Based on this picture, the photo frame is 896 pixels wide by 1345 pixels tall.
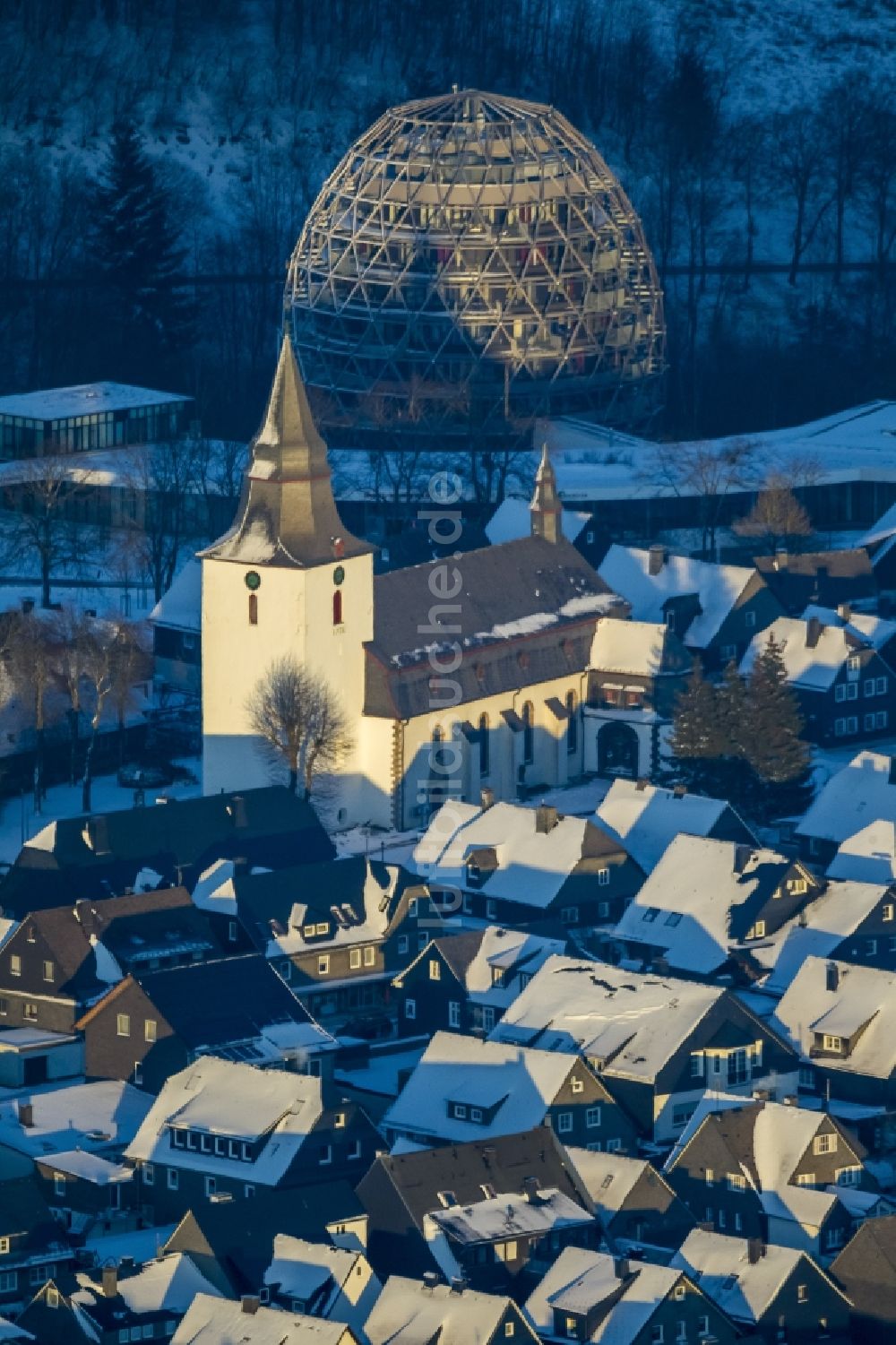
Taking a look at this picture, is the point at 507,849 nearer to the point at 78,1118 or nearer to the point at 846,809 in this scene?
the point at 846,809

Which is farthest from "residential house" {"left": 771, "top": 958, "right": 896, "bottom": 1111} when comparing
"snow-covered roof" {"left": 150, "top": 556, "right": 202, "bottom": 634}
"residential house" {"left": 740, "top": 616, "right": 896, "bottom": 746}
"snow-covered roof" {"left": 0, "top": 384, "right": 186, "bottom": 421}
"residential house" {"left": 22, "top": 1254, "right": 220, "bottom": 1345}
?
"snow-covered roof" {"left": 0, "top": 384, "right": 186, "bottom": 421}

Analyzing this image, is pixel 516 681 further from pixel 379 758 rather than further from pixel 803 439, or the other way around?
pixel 803 439

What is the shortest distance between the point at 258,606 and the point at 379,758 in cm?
564

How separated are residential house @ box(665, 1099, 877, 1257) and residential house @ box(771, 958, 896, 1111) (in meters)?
6.67

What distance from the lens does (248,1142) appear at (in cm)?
12838

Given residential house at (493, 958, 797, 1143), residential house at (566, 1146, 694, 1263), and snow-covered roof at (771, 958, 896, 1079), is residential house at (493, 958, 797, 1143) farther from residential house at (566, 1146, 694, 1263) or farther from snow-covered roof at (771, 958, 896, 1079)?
residential house at (566, 1146, 694, 1263)

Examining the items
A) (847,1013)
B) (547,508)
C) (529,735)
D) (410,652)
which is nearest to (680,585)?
(547,508)

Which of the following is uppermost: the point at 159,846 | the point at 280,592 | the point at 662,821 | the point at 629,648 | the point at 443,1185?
the point at 280,592

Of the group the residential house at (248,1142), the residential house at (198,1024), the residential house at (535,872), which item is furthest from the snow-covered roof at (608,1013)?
the residential house at (535,872)

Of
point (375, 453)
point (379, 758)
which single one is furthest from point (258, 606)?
point (375, 453)

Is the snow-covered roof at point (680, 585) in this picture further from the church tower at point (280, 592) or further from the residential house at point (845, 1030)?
the residential house at point (845, 1030)

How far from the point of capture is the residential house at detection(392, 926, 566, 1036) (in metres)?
142

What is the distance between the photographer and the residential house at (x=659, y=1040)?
135125mm

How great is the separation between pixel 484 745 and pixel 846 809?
524 inches
